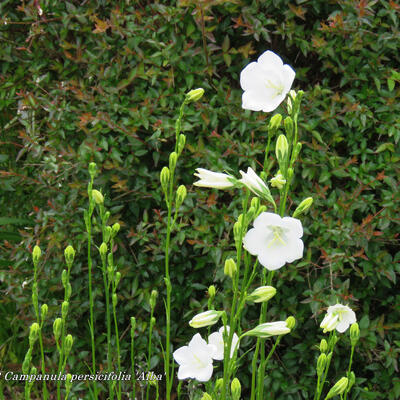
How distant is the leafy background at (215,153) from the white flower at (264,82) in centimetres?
88

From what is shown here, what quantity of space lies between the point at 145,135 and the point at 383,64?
1.06 m

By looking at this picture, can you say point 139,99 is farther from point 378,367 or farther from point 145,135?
point 378,367

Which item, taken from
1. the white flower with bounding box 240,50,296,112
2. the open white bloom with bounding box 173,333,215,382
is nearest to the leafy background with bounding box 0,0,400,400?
the open white bloom with bounding box 173,333,215,382

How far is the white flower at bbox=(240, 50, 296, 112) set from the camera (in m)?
1.41

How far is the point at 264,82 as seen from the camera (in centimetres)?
145

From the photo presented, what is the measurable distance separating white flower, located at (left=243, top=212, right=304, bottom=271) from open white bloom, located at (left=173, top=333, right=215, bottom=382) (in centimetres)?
47

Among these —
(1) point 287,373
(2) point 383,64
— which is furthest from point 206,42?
(1) point 287,373

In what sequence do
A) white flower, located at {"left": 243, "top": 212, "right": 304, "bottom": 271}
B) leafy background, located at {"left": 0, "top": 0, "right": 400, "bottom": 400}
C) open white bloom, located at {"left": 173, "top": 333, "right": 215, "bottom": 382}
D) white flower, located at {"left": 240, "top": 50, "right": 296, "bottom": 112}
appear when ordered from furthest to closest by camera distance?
leafy background, located at {"left": 0, "top": 0, "right": 400, "bottom": 400} → open white bloom, located at {"left": 173, "top": 333, "right": 215, "bottom": 382} → white flower, located at {"left": 240, "top": 50, "right": 296, "bottom": 112} → white flower, located at {"left": 243, "top": 212, "right": 304, "bottom": 271}

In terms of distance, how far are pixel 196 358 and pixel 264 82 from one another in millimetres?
757

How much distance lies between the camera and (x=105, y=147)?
241 cm

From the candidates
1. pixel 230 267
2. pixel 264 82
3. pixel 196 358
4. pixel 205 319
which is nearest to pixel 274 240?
pixel 230 267

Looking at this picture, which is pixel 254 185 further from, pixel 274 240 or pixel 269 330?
pixel 269 330

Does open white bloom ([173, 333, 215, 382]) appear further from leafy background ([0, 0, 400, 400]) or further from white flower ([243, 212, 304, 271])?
leafy background ([0, 0, 400, 400])

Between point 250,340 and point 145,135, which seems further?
point 145,135
